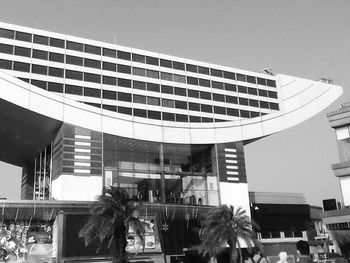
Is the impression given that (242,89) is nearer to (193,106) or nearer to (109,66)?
(193,106)

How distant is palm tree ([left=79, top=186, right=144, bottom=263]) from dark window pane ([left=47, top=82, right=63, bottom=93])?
20283mm

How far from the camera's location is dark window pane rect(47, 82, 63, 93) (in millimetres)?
55844

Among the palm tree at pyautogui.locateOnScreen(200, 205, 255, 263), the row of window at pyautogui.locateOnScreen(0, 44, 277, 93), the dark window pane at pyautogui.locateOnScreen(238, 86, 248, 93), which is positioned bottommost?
the palm tree at pyautogui.locateOnScreen(200, 205, 255, 263)

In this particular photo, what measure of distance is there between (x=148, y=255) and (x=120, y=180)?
10.3 m

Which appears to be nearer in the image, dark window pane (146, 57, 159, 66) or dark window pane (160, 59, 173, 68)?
dark window pane (146, 57, 159, 66)

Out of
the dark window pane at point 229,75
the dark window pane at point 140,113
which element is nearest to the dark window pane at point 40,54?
the dark window pane at point 140,113

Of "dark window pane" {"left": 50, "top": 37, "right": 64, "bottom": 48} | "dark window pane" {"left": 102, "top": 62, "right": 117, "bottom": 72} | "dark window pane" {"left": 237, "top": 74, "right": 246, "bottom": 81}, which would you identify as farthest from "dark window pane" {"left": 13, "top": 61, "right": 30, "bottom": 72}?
"dark window pane" {"left": 237, "top": 74, "right": 246, "bottom": 81}

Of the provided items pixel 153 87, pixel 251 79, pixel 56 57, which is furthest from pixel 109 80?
pixel 251 79

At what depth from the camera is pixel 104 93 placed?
59.1m

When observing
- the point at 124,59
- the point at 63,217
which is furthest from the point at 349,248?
the point at 124,59

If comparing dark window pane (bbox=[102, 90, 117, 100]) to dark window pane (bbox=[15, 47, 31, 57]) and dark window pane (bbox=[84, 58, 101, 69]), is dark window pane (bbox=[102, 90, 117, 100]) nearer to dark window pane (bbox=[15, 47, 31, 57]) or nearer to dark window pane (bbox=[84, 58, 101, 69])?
dark window pane (bbox=[84, 58, 101, 69])

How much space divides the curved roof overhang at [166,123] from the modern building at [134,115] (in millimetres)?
131

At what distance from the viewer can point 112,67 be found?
201 feet

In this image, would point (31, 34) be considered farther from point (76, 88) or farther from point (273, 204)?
point (273, 204)
